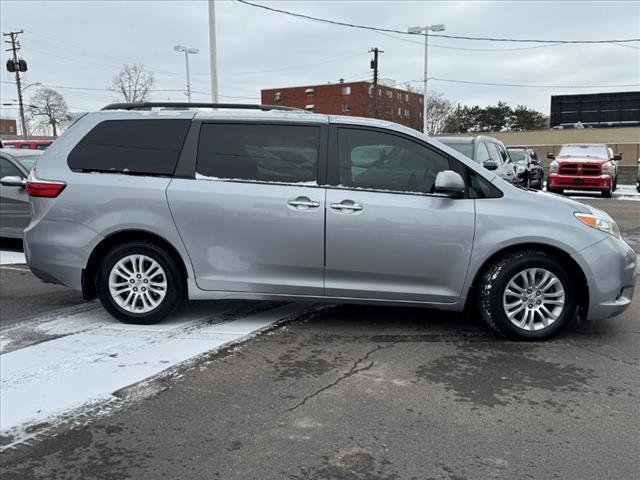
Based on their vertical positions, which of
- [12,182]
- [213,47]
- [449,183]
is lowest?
[12,182]

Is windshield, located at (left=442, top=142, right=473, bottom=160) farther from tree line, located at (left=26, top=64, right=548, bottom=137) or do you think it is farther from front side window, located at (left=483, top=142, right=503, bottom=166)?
tree line, located at (left=26, top=64, right=548, bottom=137)

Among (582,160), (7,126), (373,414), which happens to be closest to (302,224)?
(373,414)

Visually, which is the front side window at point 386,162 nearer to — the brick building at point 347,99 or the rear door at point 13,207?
the rear door at point 13,207

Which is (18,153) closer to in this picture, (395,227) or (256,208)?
(256,208)

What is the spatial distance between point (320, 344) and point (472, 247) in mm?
1449

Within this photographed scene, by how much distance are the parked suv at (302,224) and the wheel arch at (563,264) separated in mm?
11

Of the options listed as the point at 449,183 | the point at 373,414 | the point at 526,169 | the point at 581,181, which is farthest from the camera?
the point at 581,181

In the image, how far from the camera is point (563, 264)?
4.82 metres

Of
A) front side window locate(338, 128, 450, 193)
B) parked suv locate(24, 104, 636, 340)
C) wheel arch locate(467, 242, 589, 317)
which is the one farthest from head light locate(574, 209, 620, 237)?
front side window locate(338, 128, 450, 193)

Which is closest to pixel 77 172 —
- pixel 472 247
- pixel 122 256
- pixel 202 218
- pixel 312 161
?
pixel 122 256

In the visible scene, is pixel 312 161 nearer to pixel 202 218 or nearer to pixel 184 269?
pixel 202 218

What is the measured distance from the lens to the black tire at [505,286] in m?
4.74

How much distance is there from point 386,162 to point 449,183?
584 millimetres

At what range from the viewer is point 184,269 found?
16.9ft
